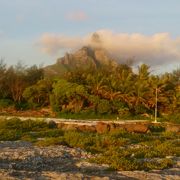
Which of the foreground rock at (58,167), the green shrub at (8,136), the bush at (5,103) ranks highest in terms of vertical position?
the bush at (5,103)

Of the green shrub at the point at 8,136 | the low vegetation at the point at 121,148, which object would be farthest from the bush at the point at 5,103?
the green shrub at the point at 8,136

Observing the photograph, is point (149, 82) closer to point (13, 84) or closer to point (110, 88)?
point (110, 88)

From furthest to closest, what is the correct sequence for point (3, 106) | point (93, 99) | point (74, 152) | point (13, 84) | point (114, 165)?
1. point (13, 84)
2. point (3, 106)
3. point (93, 99)
4. point (74, 152)
5. point (114, 165)

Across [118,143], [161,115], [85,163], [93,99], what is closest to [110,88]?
[93,99]

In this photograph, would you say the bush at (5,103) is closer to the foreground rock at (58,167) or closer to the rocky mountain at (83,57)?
the foreground rock at (58,167)

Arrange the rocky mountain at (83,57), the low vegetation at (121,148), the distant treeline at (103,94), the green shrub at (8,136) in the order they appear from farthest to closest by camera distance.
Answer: the rocky mountain at (83,57) < the distant treeline at (103,94) < the green shrub at (8,136) < the low vegetation at (121,148)

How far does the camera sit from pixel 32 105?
201 ft

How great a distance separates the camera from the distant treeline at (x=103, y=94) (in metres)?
56.8

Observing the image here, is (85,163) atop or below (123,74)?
below

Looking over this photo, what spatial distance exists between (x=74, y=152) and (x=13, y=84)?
48.5 metres

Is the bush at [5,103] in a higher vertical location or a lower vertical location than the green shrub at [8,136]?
higher

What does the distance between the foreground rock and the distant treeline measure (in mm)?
39204

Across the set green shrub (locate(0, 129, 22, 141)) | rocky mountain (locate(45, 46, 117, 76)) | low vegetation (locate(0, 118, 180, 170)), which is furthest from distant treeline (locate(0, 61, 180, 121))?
rocky mountain (locate(45, 46, 117, 76))

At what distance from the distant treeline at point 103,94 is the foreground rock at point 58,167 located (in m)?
39.2
